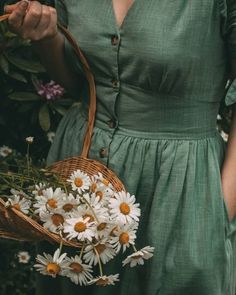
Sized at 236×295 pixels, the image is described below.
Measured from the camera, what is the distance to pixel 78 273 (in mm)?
1592

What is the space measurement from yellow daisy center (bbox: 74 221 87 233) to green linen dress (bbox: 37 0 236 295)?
1.19ft

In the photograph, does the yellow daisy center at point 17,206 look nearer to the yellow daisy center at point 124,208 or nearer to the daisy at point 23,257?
the yellow daisy center at point 124,208

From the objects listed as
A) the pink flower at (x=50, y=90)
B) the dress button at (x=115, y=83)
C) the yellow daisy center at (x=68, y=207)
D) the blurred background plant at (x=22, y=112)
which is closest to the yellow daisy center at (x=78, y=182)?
the yellow daisy center at (x=68, y=207)

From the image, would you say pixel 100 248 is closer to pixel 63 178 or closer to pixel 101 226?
pixel 101 226

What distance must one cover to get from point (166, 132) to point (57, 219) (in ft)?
1.48

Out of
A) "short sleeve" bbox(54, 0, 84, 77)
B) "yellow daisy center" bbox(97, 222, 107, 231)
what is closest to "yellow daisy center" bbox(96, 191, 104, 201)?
"yellow daisy center" bbox(97, 222, 107, 231)

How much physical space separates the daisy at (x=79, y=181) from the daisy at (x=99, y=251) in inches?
6.4

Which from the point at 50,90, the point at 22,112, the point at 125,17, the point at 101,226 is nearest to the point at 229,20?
the point at 125,17

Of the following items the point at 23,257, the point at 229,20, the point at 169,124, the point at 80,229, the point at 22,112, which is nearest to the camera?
the point at 80,229

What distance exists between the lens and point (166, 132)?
6.24 ft

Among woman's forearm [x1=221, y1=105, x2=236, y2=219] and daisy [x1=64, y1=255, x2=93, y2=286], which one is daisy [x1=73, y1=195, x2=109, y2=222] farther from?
woman's forearm [x1=221, y1=105, x2=236, y2=219]

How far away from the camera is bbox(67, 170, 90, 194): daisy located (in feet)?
5.57

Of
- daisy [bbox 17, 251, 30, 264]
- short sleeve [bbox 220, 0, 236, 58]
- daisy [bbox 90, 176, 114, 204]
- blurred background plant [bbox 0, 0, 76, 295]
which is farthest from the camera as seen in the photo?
daisy [bbox 17, 251, 30, 264]

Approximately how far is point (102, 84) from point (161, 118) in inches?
7.9
